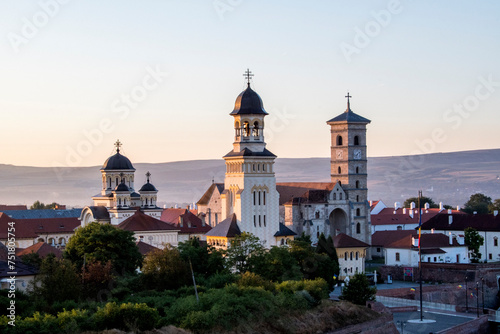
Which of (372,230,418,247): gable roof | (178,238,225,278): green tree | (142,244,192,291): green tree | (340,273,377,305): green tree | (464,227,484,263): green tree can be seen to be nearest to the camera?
(142,244,192,291): green tree

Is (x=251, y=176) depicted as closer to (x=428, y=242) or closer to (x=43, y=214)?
(x=428, y=242)

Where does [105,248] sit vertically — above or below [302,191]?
below

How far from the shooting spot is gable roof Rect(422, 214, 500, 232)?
89.9m

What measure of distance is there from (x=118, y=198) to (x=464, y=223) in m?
35.3

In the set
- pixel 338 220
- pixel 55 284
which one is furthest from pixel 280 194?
pixel 55 284

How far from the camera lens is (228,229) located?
241ft

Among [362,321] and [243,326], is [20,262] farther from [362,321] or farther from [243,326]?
[362,321]

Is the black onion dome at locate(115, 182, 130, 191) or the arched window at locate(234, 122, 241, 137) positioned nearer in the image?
the arched window at locate(234, 122, 241, 137)

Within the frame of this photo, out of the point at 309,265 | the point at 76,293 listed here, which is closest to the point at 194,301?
the point at 76,293

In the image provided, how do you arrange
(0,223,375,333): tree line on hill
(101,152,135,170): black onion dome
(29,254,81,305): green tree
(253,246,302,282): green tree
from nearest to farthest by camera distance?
(0,223,375,333): tree line on hill < (29,254,81,305): green tree < (253,246,302,282): green tree < (101,152,135,170): black onion dome

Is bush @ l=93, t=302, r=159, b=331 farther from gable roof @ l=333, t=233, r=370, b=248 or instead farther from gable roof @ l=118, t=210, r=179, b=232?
gable roof @ l=118, t=210, r=179, b=232

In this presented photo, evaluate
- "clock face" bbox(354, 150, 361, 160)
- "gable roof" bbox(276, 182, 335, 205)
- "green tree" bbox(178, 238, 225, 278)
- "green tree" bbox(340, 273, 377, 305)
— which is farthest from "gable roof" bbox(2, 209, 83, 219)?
"green tree" bbox(340, 273, 377, 305)

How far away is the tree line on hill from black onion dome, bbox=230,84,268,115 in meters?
12.9

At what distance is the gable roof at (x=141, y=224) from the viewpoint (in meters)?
81.0
